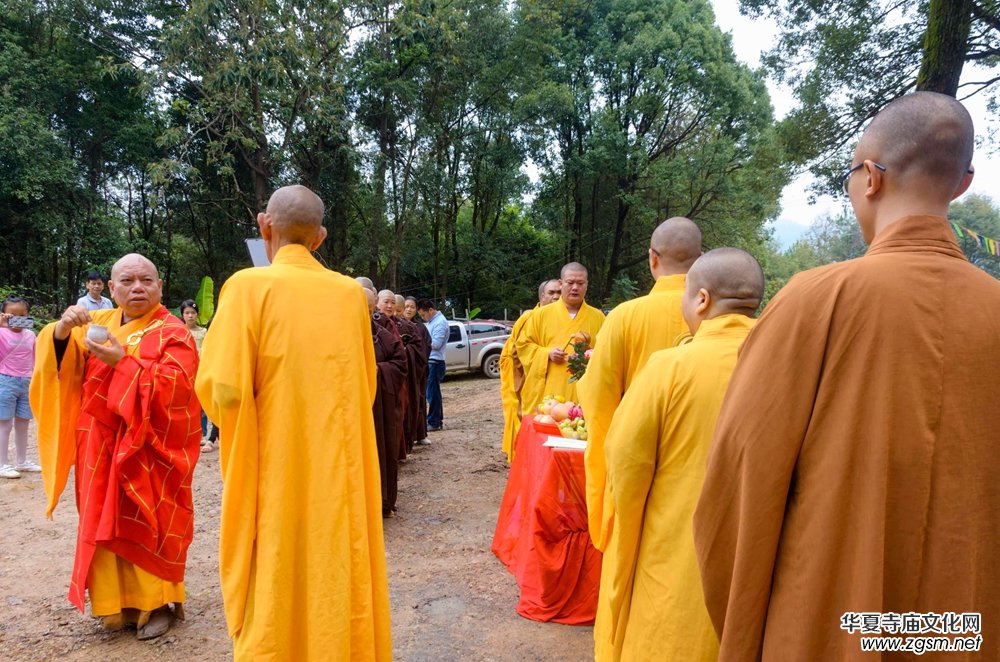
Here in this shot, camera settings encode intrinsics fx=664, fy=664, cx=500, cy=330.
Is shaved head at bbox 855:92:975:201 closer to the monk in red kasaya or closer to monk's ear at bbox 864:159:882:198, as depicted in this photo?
monk's ear at bbox 864:159:882:198

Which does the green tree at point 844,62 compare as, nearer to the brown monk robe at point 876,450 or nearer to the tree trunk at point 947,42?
the tree trunk at point 947,42

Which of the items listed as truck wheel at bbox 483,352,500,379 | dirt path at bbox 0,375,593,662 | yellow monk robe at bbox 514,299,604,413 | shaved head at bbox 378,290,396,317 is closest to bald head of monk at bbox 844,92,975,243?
dirt path at bbox 0,375,593,662

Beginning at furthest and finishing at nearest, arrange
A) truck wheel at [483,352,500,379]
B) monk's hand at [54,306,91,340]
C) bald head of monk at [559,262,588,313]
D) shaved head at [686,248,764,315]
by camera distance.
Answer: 1. truck wheel at [483,352,500,379]
2. bald head of monk at [559,262,588,313]
3. monk's hand at [54,306,91,340]
4. shaved head at [686,248,764,315]

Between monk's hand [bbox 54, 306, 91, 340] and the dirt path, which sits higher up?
monk's hand [bbox 54, 306, 91, 340]

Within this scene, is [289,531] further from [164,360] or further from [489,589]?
[489,589]

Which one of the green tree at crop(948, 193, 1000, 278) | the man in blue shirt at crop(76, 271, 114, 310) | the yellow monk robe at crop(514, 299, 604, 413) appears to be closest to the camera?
the yellow monk robe at crop(514, 299, 604, 413)

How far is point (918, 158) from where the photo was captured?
1.32 metres

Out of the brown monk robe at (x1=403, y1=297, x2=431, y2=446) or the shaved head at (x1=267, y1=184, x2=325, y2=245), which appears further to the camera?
the brown monk robe at (x1=403, y1=297, x2=431, y2=446)

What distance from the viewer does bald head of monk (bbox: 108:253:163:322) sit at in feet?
11.9

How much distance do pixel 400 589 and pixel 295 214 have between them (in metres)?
2.76

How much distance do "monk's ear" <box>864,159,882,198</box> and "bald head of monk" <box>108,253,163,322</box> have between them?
3.41m

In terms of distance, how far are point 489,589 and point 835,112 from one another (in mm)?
11218

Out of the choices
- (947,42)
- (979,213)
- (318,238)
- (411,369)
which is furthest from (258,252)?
(979,213)

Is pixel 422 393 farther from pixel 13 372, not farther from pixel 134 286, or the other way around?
pixel 134 286
